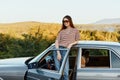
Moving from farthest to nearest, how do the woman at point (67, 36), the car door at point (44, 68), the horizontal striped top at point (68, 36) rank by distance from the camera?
the horizontal striped top at point (68, 36), the woman at point (67, 36), the car door at point (44, 68)

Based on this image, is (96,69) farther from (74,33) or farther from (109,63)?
(74,33)

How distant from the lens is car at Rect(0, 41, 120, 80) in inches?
273

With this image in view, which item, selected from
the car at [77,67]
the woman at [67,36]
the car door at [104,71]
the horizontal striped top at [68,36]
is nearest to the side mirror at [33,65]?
the car at [77,67]

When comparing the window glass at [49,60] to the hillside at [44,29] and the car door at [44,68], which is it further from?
the hillside at [44,29]

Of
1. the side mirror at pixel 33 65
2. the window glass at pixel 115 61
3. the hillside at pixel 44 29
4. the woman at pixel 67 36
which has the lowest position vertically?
the hillside at pixel 44 29

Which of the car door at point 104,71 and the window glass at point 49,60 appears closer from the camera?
the car door at point 104,71

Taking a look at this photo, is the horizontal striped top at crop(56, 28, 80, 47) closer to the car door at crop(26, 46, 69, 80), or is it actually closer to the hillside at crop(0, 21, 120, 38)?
the car door at crop(26, 46, 69, 80)

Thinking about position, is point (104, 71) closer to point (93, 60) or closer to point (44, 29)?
point (93, 60)

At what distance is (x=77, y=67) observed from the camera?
6.94m

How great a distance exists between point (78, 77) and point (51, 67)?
0.63 m

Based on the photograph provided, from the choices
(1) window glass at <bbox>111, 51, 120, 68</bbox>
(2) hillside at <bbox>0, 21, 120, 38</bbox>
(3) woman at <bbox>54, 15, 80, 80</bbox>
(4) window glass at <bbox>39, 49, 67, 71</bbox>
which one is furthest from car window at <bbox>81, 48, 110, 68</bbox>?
(2) hillside at <bbox>0, 21, 120, 38</bbox>

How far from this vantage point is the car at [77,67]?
6922 millimetres

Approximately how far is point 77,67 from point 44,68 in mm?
670

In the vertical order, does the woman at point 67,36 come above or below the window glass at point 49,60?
above
